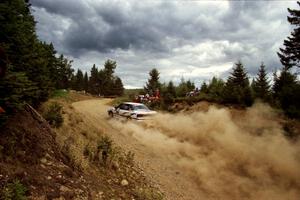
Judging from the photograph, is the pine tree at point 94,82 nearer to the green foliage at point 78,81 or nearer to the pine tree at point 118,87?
the green foliage at point 78,81

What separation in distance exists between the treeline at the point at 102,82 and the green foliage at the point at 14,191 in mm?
87590

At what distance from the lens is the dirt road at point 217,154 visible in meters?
13.4

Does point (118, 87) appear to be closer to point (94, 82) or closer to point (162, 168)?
point (94, 82)

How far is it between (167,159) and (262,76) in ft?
73.0

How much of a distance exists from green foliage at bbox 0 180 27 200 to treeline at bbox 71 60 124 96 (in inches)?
3448

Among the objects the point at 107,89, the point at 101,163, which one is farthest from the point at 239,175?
the point at 107,89

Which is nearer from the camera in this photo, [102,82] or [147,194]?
[147,194]

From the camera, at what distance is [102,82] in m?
100

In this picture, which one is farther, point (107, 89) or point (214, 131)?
point (107, 89)

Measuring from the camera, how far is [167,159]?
620 inches

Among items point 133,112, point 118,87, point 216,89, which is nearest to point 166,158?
point 133,112

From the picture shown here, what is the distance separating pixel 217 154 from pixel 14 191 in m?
10.9

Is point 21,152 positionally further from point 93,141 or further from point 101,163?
point 93,141

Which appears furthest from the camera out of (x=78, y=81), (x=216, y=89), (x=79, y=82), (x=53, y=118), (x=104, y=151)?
(x=79, y=82)
